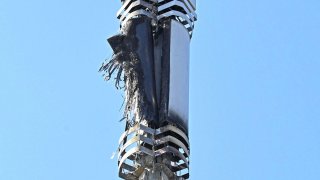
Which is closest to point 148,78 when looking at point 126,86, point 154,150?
point 126,86

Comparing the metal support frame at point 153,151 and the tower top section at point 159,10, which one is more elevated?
the tower top section at point 159,10

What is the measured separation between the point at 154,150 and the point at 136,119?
4.05 metres

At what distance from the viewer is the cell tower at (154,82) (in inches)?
3115

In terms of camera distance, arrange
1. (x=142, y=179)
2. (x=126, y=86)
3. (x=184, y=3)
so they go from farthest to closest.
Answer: (x=184, y=3) → (x=126, y=86) → (x=142, y=179)

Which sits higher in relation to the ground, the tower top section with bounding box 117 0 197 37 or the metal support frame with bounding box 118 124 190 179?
the tower top section with bounding box 117 0 197 37

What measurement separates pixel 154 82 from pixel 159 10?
9.87 metres

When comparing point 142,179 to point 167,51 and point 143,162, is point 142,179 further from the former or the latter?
point 167,51

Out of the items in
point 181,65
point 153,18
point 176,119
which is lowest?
point 176,119

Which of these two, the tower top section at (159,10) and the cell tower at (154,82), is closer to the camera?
the cell tower at (154,82)

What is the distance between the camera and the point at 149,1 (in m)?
89.9

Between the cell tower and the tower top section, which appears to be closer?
the cell tower

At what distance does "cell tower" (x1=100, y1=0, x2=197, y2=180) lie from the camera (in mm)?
79125

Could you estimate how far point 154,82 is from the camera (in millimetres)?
83188

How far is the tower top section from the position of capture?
291ft
